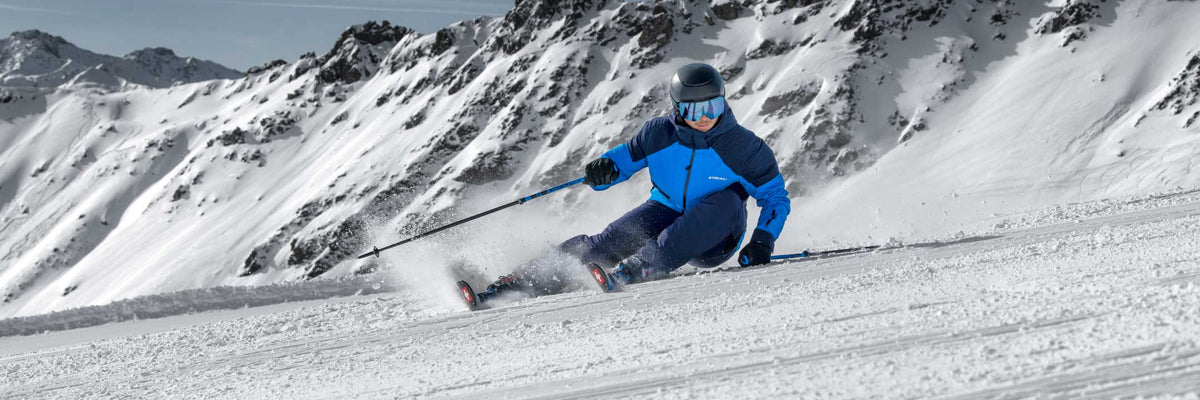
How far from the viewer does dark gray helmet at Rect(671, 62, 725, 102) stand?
19.0 feet

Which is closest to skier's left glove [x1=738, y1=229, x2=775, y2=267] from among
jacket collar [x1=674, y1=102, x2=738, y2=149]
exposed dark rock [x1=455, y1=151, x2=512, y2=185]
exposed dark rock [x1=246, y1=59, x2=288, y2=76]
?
jacket collar [x1=674, y1=102, x2=738, y2=149]

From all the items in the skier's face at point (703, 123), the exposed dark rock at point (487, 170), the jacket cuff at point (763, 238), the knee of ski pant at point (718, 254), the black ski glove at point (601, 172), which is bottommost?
the exposed dark rock at point (487, 170)

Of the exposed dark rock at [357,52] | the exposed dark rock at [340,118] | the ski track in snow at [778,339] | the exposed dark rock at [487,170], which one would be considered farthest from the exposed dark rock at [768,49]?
the ski track in snow at [778,339]

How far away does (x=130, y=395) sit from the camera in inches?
144

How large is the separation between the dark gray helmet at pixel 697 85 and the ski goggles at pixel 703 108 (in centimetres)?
4

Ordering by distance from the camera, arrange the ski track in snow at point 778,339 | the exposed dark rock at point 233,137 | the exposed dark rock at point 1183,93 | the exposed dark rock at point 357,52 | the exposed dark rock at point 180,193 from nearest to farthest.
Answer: the ski track in snow at point 778,339 < the exposed dark rock at point 1183,93 < the exposed dark rock at point 180,193 < the exposed dark rock at point 233,137 < the exposed dark rock at point 357,52

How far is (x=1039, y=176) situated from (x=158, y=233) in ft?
287

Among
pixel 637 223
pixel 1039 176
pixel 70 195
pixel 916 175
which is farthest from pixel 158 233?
pixel 637 223

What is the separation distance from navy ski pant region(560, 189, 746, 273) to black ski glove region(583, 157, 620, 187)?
36cm

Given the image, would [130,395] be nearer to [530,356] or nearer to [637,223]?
[530,356]

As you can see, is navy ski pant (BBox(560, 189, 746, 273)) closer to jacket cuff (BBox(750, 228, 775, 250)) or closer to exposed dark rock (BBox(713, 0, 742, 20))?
jacket cuff (BBox(750, 228, 775, 250))

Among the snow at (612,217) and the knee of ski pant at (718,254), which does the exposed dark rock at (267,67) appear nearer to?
the snow at (612,217)

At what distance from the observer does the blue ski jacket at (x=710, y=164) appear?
19.6 feet

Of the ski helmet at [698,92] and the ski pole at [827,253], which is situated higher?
the ski helmet at [698,92]
